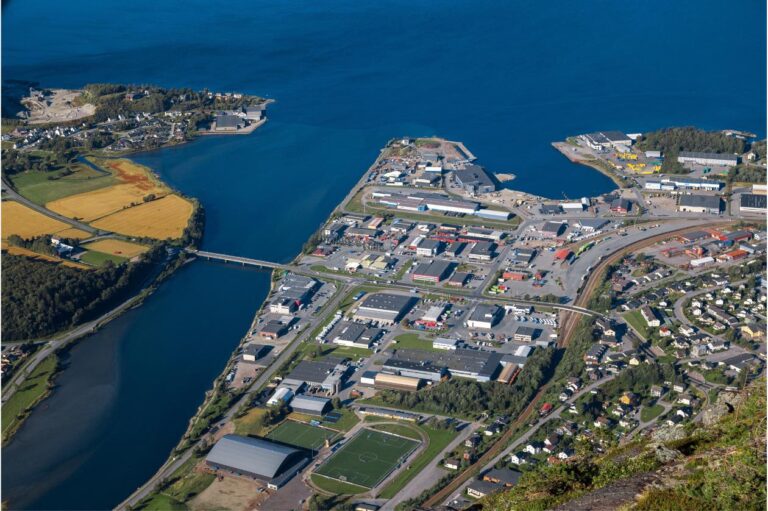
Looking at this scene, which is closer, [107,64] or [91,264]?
[91,264]

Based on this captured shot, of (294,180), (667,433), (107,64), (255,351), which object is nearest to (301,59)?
(107,64)

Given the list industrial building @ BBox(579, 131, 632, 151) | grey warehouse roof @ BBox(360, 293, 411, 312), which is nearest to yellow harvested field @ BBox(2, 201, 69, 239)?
grey warehouse roof @ BBox(360, 293, 411, 312)

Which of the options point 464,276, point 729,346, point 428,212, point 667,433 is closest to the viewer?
point 667,433

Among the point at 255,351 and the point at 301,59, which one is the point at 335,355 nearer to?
the point at 255,351

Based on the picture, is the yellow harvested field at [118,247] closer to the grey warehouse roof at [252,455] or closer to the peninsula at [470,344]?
the peninsula at [470,344]

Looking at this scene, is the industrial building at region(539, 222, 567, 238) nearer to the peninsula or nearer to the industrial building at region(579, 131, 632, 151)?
the peninsula

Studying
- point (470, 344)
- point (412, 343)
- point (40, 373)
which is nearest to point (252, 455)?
point (412, 343)
